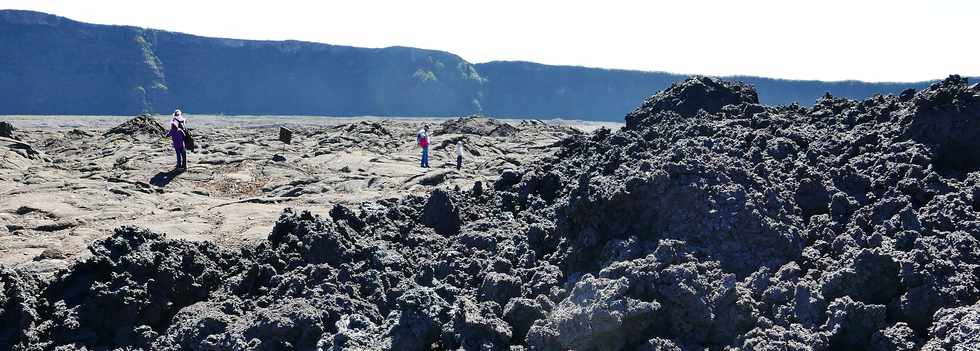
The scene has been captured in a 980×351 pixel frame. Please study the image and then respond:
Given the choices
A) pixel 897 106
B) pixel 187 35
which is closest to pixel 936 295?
pixel 897 106

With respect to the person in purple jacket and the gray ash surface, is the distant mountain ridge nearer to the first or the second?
the person in purple jacket

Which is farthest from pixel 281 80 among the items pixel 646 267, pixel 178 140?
pixel 646 267

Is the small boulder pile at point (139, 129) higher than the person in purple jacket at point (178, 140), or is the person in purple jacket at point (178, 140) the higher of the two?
the person in purple jacket at point (178, 140)

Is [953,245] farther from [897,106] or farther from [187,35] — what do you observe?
[187,35]

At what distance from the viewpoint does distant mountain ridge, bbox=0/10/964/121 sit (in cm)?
5016

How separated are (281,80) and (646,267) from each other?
58.6 m

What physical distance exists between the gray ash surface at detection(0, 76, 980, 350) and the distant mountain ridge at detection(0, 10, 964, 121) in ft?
167

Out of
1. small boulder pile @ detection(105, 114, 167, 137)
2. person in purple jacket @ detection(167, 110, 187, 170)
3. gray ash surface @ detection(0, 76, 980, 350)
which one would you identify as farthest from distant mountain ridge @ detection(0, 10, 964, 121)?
gray ash surface @ detection(0, 76, 980, 350)

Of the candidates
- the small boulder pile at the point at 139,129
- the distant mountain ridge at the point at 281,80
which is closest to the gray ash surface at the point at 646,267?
the small boulder pile at the point at 139,129

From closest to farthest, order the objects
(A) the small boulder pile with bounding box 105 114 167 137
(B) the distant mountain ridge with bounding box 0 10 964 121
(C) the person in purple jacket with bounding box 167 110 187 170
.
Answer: (C) the person in purple jacket with bounding box 167 110 187 170, (A) the small boulder pile with bounding box 105 114 167 137, (B) the distant mountain ridge with bounding box 0 10 964 121

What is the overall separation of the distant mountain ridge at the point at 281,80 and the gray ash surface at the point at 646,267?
50819 millimetres

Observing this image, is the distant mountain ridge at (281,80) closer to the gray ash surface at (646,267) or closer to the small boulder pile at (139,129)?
the small boulder pile at (139,129)

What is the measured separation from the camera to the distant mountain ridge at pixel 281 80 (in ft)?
165

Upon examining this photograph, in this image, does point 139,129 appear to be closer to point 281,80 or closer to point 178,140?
point 178,140
